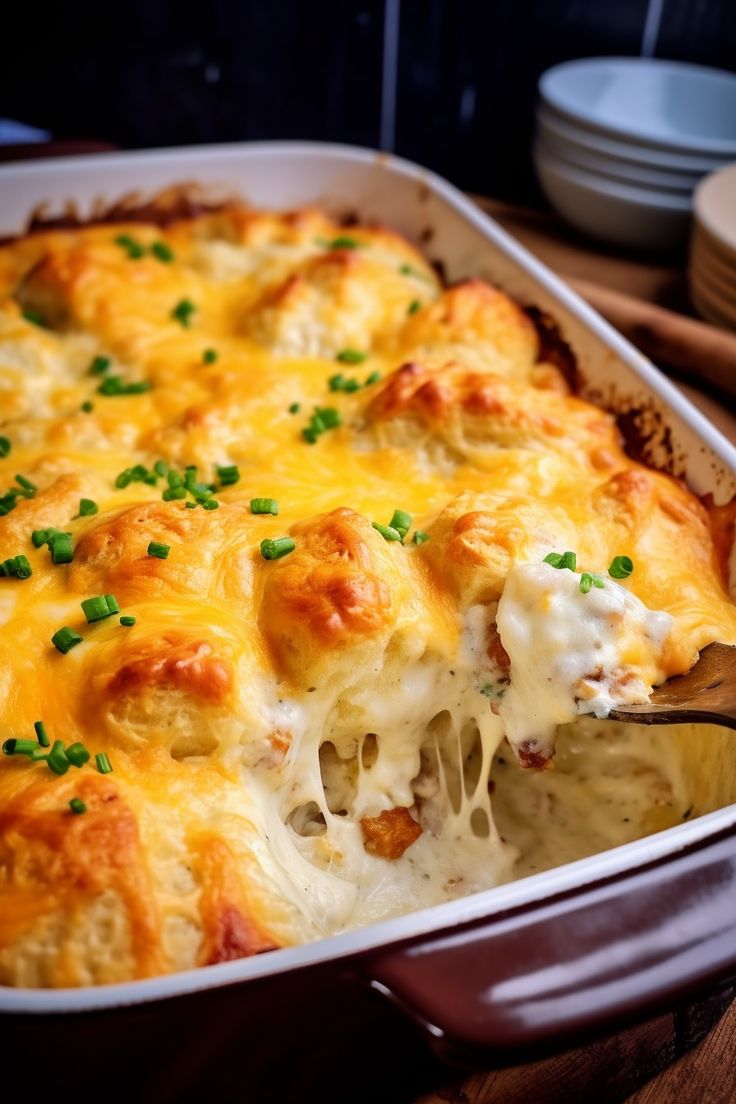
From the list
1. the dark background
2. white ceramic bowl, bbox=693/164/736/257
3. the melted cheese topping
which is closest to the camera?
the melted cheese topping

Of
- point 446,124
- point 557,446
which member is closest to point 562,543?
point 557,446

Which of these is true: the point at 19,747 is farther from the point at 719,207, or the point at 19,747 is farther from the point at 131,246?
the point at 719,207

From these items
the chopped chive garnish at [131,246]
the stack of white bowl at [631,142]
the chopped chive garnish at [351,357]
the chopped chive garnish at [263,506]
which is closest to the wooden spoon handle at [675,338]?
the stack of white bowl at [631,142]

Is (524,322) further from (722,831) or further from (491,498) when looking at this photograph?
(722,831)

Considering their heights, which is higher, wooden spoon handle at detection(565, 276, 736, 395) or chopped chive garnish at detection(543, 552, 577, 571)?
chopped chive garnish at detection(543, 552, 577, 571)

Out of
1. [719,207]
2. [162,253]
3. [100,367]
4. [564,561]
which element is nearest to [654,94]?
[719,207]

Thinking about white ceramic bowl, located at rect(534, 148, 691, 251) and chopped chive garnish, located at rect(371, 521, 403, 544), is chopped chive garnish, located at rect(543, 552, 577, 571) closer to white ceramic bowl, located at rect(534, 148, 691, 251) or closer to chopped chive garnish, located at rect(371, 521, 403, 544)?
chopped chive garnish, located at rect(371, 521, 403, 544)

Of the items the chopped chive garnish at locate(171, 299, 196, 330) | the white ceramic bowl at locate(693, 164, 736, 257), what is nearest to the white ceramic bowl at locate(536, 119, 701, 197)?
the white ceramic bowl at locate(693, 164, 736, 257)
